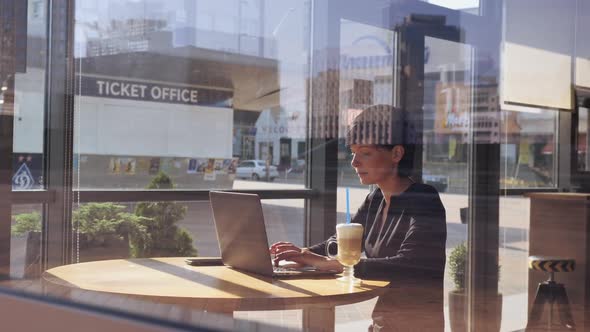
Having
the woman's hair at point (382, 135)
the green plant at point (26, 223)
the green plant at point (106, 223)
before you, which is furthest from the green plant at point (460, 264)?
the green plant at point (26, 223)

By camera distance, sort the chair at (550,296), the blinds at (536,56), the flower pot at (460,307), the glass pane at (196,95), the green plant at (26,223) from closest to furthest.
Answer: the green plant at (26,223), the flower pot at (460,307), the chair at (550,296), the glass pane at (196,95), the blinds at (536,56)

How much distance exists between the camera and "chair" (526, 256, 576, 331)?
140 inches

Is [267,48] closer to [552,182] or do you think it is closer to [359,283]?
[552,182]

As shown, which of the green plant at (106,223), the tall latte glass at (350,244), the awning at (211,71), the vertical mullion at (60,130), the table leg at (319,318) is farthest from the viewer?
the awning at (211,71)

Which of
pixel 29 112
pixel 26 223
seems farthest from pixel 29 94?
pixel 26 223

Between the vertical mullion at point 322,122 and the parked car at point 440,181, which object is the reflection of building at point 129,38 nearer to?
the vertical mullion at point 322,122

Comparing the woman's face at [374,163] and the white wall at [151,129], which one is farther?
the white wall at [151,129]

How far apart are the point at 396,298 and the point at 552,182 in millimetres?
2798

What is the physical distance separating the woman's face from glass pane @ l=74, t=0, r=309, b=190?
5.89 ft

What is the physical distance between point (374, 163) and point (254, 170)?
1932mm

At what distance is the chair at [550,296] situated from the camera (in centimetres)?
357

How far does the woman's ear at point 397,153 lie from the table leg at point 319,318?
69cm

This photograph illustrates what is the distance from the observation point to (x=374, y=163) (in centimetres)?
218

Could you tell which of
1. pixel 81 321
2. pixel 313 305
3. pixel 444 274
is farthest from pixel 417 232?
pixel 81 321
